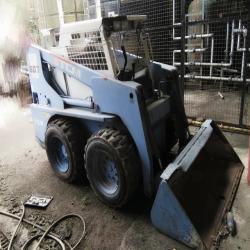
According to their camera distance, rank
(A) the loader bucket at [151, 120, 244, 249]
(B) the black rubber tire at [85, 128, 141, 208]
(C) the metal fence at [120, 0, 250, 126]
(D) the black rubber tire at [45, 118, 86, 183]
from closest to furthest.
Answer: (A) the loader bucket at [151, 120, 244, 249] < (B) the black rubber tire at [85, 128, 141, 208] < (D) the black rubber tire at [45, 118, 86, 183] < (C) the metal fence at [120, 0, 250, 126]

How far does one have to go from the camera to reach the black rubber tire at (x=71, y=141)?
2.91 m

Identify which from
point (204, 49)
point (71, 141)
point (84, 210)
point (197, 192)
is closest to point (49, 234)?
point (84, 210)

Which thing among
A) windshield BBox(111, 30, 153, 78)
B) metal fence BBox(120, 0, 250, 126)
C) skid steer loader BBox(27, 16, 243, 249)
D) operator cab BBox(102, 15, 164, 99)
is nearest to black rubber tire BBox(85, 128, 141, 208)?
skid steer loader BBox(27, 16, 243, 249)

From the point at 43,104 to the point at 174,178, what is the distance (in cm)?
193

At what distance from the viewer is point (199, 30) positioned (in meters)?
5.70

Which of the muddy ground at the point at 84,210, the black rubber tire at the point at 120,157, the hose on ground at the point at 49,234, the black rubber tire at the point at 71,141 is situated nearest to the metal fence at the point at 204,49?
the muddy ground at the point at 84,210

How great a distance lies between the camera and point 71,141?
114 inches

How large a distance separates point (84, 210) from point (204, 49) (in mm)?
4088

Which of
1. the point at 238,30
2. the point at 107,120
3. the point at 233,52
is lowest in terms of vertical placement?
the point at 107,120

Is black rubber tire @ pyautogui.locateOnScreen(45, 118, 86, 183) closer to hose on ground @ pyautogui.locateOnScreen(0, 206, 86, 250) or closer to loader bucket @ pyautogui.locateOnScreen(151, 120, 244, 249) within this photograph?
hose on ground @ pyautogui.locateOnScreen(0, 206, 86, 250)

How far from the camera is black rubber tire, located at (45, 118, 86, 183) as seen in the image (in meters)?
2.91

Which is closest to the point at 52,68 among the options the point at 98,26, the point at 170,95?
the point at 98,26

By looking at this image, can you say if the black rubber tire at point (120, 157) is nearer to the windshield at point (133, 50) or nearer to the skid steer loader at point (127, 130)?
the skid steer loader at point (127, 130)

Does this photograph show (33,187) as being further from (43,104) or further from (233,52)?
(233,52)
